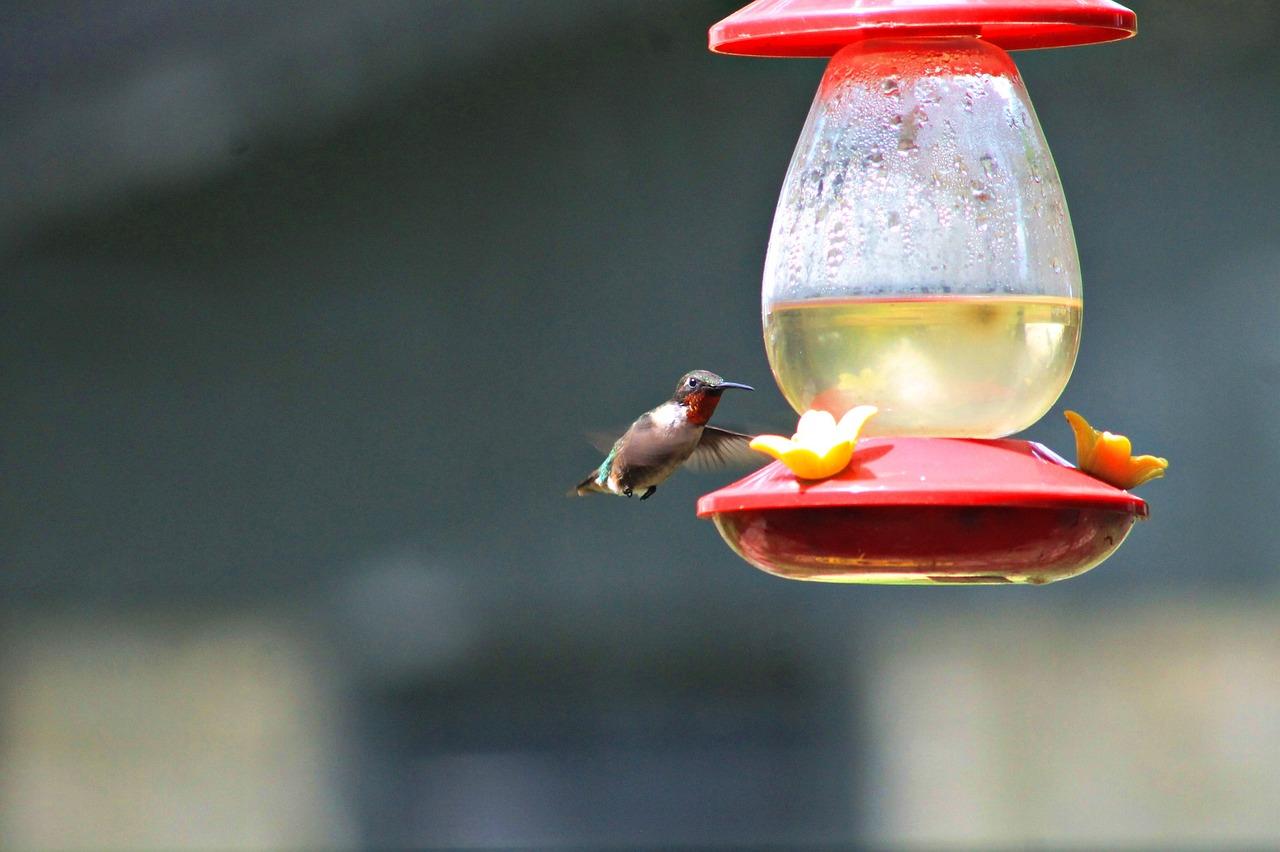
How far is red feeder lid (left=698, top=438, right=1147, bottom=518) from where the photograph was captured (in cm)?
222

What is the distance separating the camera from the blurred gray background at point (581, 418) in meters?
5.61

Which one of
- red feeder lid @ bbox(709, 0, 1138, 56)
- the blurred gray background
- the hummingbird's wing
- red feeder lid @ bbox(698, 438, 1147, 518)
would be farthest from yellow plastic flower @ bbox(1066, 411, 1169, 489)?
the blurred gray background

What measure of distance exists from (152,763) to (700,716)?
1628 millimetres

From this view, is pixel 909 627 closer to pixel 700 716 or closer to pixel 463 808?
pixel 700 716

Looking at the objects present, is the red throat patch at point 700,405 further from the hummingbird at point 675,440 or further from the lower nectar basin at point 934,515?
the lower nectar basin at point 934,515

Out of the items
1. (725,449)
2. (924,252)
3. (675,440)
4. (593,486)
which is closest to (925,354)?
(924,252)

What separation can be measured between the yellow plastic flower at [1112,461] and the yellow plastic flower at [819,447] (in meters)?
0.31

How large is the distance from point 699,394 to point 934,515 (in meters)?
0.76

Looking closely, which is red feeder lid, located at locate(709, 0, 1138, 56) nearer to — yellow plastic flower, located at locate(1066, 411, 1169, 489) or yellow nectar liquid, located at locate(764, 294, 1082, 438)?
yellow nectar liquid, located at locate(764, 294, 1082, 438)

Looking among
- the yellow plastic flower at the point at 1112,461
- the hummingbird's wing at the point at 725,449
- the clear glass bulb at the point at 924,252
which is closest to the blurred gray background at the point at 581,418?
the hummingbird's wing at the point at 725,449

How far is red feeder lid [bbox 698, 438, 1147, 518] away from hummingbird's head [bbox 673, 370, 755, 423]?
0.54 m

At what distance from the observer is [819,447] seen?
88.7 inches

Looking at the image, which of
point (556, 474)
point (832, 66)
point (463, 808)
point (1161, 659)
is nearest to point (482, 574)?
point (556, 474)

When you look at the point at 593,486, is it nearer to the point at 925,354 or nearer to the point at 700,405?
the point at 700,405
